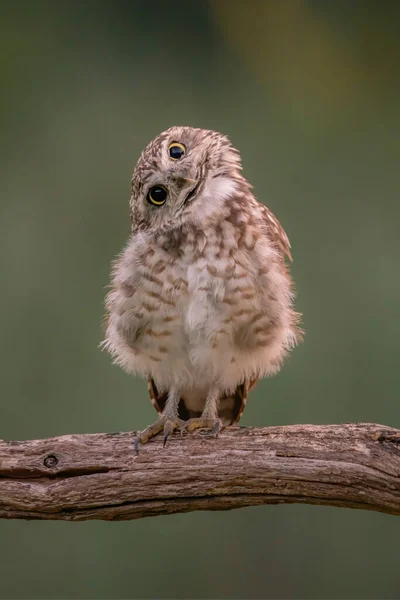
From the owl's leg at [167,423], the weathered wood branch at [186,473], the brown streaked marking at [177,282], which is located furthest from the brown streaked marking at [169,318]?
the weathered wood branch at [186,473]

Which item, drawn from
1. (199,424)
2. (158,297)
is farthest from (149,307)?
(199,424)

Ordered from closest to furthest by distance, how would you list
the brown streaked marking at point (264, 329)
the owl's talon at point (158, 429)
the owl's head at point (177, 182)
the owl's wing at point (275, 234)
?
the owl's talon at point (158, 429), the owl's head at point (177, 182), the brown streaked marking at point (264, 329), the owl's wing at point (275, 234)

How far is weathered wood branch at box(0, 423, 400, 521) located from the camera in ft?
7.86

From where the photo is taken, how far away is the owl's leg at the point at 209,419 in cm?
278

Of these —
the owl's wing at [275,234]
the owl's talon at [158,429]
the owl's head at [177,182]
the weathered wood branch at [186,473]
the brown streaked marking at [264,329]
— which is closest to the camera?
the weathered wood branch at [186,473]

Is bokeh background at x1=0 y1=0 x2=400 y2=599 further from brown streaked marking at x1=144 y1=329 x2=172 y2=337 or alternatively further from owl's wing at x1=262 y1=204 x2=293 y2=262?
brown streaked marking at x1=144 y1=329 x2=172 y2=337

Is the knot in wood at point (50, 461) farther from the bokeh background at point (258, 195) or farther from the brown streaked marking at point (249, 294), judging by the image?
the bokeh background at point (258, 195)

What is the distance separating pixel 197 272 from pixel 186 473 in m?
0.74

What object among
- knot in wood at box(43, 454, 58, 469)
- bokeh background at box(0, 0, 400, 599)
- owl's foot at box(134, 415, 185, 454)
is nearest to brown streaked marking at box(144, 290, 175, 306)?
owl's foot at box(134, 415, 185, 454)

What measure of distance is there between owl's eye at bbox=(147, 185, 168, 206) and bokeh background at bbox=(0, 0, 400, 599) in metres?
1.57

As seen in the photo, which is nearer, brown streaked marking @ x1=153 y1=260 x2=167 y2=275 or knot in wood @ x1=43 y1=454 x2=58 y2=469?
knot in wood @ x1=43 y1=454 x2=58 y2=469

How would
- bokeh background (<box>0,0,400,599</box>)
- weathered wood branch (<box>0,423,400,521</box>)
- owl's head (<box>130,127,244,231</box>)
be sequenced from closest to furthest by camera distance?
1. weathered wood branch (<box>0,423,400,521</box>)
2. owl's head (<box>130,127,244,231</box>)
3. bokeh background (<box>0,0,400,599</box>)

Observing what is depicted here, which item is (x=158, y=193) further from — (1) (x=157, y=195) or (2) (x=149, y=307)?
(2) (x=149, y=307)

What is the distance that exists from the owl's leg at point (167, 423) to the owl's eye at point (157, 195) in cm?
82
